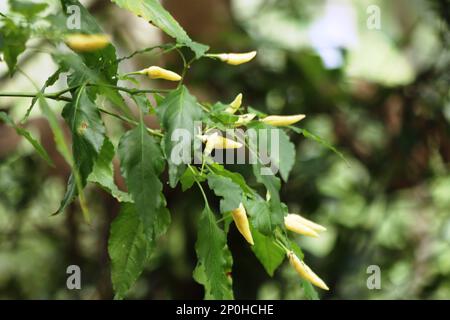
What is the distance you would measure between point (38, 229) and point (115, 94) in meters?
1.79

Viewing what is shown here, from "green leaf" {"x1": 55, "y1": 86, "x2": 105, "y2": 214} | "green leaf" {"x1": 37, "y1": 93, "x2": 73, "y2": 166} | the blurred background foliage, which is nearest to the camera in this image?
"green leaf" {"x1": 37, "y1": 93, "x2": 73, "y2": 166}

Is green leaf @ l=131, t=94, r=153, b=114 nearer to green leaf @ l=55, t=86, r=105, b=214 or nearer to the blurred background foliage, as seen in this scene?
green leaf @ l=55, t=86, r=105, b=214

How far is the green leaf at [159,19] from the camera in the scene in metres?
0.61

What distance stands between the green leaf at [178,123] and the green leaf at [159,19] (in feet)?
0.17

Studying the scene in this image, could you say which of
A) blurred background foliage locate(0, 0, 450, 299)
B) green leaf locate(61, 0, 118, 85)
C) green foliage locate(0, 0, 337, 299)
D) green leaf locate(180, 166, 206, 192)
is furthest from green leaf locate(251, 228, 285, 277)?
blurred background foliage locate(0, 0, 450, 299)

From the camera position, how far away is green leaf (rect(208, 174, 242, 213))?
578 millimetres

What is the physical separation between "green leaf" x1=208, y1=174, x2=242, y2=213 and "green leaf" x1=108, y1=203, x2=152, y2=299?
3.8 inches

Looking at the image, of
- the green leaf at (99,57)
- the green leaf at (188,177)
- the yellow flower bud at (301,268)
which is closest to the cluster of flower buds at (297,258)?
the yellow flower bud at (301,268)

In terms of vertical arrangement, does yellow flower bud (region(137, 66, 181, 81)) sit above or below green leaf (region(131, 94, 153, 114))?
above

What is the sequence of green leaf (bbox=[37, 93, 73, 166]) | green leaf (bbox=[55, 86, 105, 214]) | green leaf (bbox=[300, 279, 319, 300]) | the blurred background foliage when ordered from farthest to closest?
the blurred background foliage → green leaf (bbox=[300, 279, 319, 300]) → green leaf (bbox=[55, 86, 105, 214]) → green leaf (bbox=[37, 93, 73, 166])

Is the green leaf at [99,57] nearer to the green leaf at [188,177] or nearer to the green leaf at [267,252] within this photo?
the green leaf at [188,177]

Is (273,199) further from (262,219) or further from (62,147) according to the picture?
(62,147)

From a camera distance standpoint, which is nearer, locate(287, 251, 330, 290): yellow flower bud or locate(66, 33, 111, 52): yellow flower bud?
locate(66, 33, 111, 52): yellow flower bud
